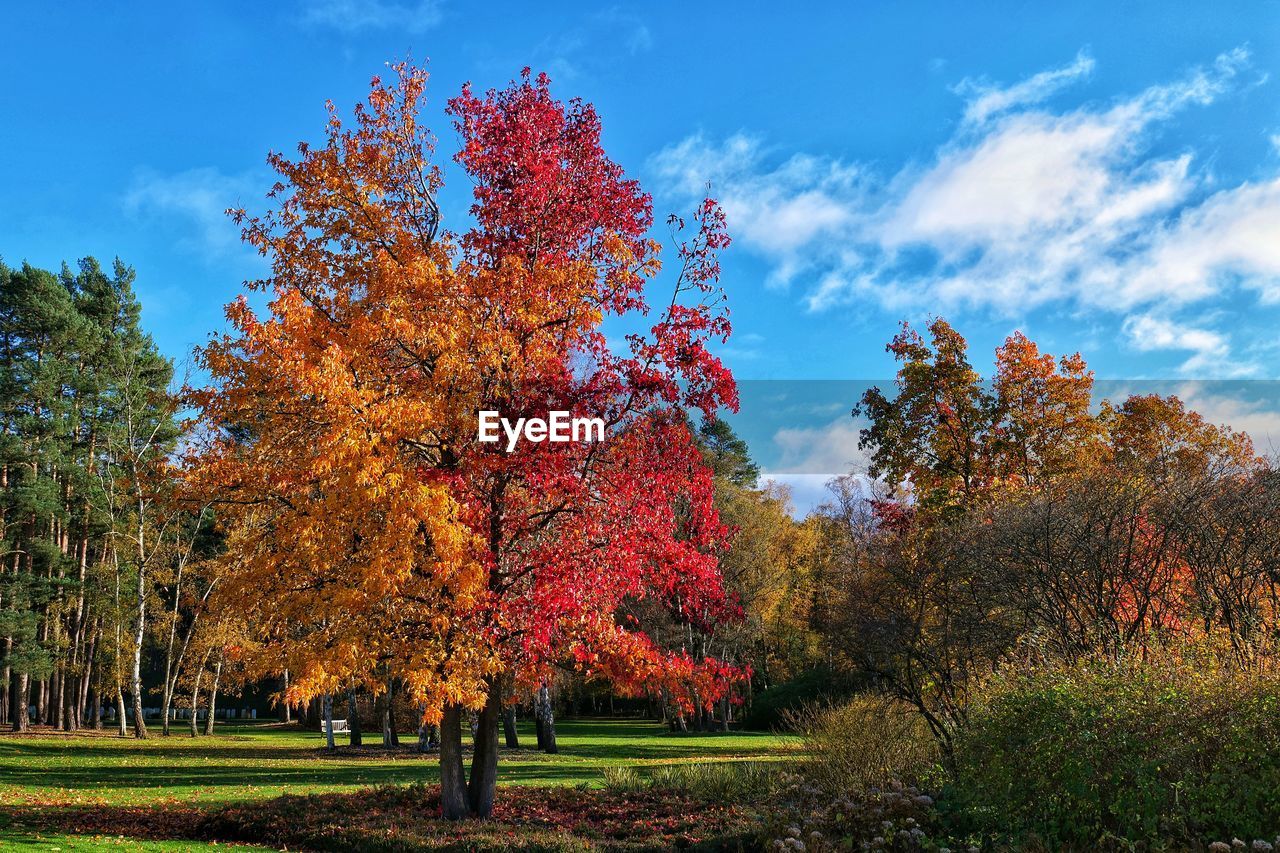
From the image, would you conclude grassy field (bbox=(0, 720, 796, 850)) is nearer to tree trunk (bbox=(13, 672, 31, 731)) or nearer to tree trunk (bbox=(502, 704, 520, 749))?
tree trunk (bbox=(502, 704, 520, 749))

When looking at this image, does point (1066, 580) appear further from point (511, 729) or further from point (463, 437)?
point (511, 729)

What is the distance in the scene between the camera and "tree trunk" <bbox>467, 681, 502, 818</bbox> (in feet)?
47.8

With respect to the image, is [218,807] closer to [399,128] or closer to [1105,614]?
[399,128]

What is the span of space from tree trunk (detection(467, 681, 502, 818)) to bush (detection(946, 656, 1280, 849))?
24.0ft

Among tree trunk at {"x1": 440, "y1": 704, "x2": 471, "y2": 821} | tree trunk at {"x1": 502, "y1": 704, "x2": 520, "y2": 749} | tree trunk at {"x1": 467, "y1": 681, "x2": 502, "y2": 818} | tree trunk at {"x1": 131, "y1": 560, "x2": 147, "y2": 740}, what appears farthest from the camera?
tree trunk at {"x1": 131, "y1": 560, "x2": 147, "y2": 740}

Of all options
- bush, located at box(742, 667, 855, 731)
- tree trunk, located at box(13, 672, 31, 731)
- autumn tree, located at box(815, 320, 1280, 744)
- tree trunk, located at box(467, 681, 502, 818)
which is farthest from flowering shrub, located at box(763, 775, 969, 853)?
tree trunk, located at box(13, 672, 31, 731)

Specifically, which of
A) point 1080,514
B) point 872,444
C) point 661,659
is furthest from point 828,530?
point 661,659

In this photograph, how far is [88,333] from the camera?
4019cm

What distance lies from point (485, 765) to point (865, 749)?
20.1ft

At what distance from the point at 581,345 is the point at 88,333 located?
35564 mm

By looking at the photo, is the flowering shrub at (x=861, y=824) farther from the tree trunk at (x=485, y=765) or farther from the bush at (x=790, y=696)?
the bush at (x=790, y=696)

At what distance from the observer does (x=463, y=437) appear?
42.8 feet

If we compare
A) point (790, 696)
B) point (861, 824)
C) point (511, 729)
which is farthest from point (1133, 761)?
point (790, 696)

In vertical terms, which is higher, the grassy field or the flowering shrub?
the flowering shrub
